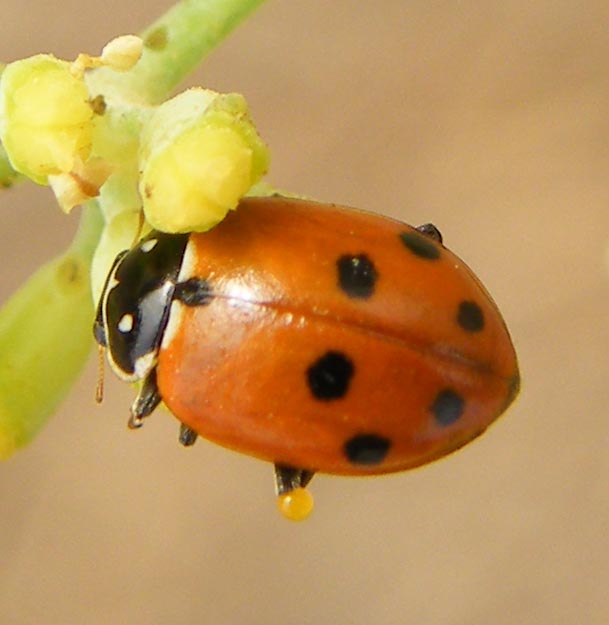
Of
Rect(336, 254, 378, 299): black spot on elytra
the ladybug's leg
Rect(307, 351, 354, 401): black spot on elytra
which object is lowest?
the ladybug's leg

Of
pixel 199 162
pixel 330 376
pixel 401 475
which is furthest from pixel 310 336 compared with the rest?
pixel 401 475

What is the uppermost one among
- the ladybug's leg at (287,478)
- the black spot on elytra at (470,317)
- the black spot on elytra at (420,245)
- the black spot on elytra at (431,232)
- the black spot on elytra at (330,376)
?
the black spot on elytra at (420,245)

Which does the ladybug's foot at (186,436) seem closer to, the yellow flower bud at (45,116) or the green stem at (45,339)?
the green stem at (45,339)

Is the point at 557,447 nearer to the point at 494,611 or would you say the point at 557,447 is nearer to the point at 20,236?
the point at 494,611

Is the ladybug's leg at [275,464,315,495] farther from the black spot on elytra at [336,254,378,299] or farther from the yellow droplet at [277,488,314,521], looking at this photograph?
the black spot on elytra at [336,254,378,299]

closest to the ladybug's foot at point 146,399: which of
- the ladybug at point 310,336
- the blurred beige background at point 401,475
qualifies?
the ladybug at point 310,336

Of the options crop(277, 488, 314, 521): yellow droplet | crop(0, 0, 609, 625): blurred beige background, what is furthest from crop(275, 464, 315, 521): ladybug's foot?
crop(0, 0, 609, 625): blurred beige background
